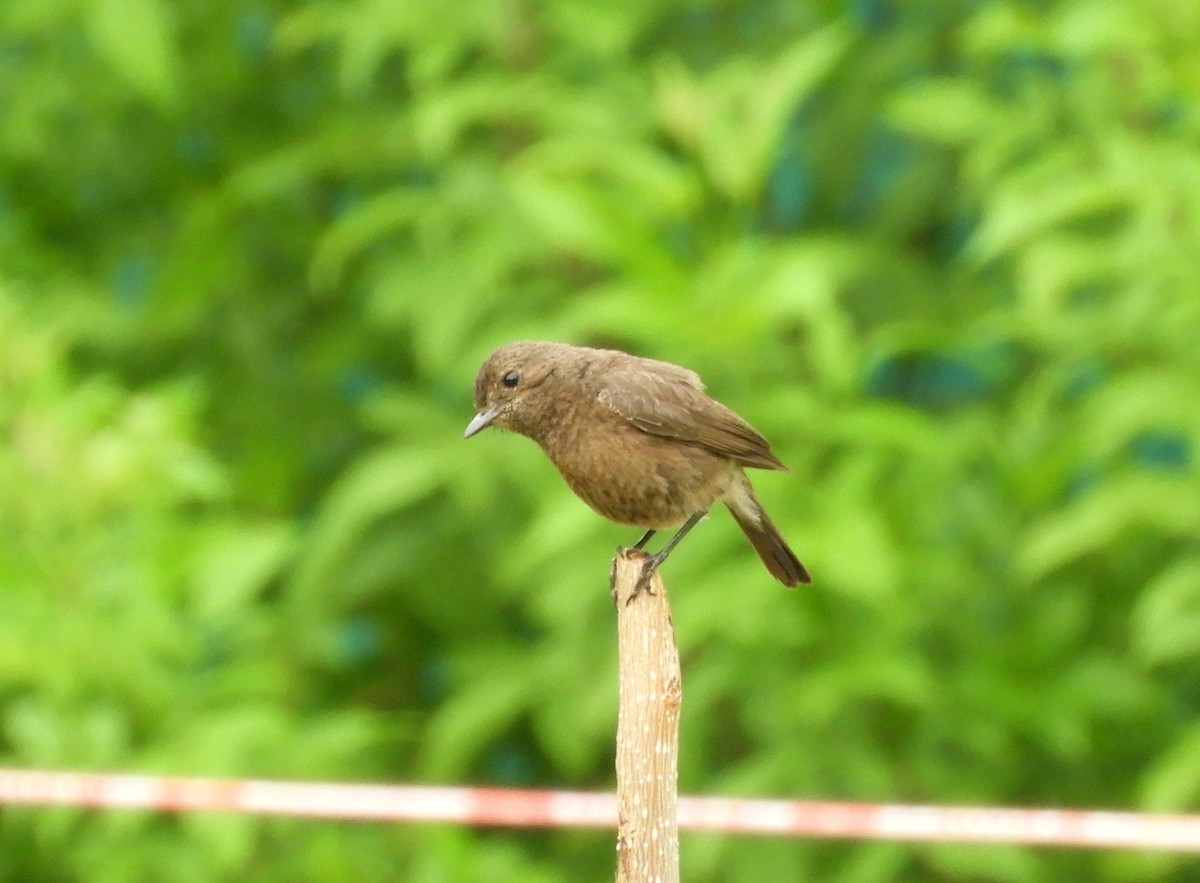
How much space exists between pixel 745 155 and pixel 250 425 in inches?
73.7

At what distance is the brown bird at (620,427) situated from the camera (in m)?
3.40

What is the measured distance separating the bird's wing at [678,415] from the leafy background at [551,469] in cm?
63

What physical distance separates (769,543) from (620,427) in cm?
54

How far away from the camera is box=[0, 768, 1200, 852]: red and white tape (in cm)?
380

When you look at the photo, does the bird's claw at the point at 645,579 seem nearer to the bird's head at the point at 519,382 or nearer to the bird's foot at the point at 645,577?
the bird's foot at the point at 645,577

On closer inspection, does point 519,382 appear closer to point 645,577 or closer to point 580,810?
point 645,577

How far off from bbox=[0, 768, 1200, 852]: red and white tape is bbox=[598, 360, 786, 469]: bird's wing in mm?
788

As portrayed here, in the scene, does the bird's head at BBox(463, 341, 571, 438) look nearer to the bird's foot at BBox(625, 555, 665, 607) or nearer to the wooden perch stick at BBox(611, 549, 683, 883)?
the bird's foot at BBox(625, 555, 665, 607)

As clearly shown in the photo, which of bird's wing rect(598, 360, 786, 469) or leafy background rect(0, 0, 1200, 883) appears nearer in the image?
bird's wing rect(598, 360, 786, 469)

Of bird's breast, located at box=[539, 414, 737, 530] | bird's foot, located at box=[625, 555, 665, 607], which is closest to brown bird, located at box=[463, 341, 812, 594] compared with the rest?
bird's breast, located at box=[539, 414, 737, 530]

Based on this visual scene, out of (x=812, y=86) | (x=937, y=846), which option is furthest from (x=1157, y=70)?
(x=937, y=846)

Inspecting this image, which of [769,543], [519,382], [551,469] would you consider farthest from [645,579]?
[551,469]

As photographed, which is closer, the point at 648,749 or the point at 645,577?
the point at 648,749

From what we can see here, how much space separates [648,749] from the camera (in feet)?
8.05
